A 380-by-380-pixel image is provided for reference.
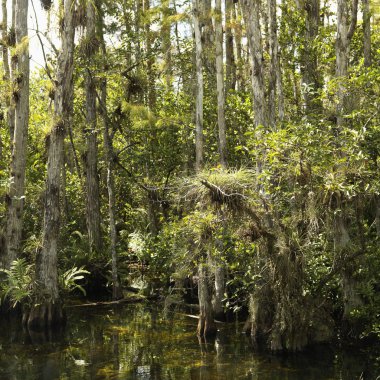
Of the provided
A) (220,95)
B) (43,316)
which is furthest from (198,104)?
(43,316)

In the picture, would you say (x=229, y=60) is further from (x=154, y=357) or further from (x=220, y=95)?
(x=154, y=357)

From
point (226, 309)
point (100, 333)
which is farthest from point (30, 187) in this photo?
point (226, 309)

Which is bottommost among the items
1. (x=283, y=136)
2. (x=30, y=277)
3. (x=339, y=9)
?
(x=30, y=277)

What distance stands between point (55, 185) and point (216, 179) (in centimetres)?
544

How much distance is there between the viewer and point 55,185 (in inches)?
523

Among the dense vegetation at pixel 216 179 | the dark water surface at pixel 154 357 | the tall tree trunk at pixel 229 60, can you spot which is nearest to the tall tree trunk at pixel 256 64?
the dense vegetation at pixel 216 179

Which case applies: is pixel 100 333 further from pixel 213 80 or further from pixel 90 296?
pixel 213 80

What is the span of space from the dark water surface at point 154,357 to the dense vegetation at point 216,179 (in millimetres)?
585

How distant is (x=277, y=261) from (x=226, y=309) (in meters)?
3.10

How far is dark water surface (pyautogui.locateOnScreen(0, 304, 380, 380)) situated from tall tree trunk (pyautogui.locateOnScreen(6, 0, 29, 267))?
247 cm

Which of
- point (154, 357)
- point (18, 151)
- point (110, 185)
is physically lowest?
point (154, 357)

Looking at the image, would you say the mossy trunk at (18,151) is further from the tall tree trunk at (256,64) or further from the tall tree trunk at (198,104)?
the tall tree trunk at (256,64)

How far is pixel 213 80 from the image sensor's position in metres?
18.5

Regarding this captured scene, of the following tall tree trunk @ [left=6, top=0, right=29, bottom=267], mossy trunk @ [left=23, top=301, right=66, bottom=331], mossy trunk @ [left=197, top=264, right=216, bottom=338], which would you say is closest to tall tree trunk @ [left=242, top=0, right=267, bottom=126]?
mossy trunk @ [left=197, top=264, right=216, bottom=338]
